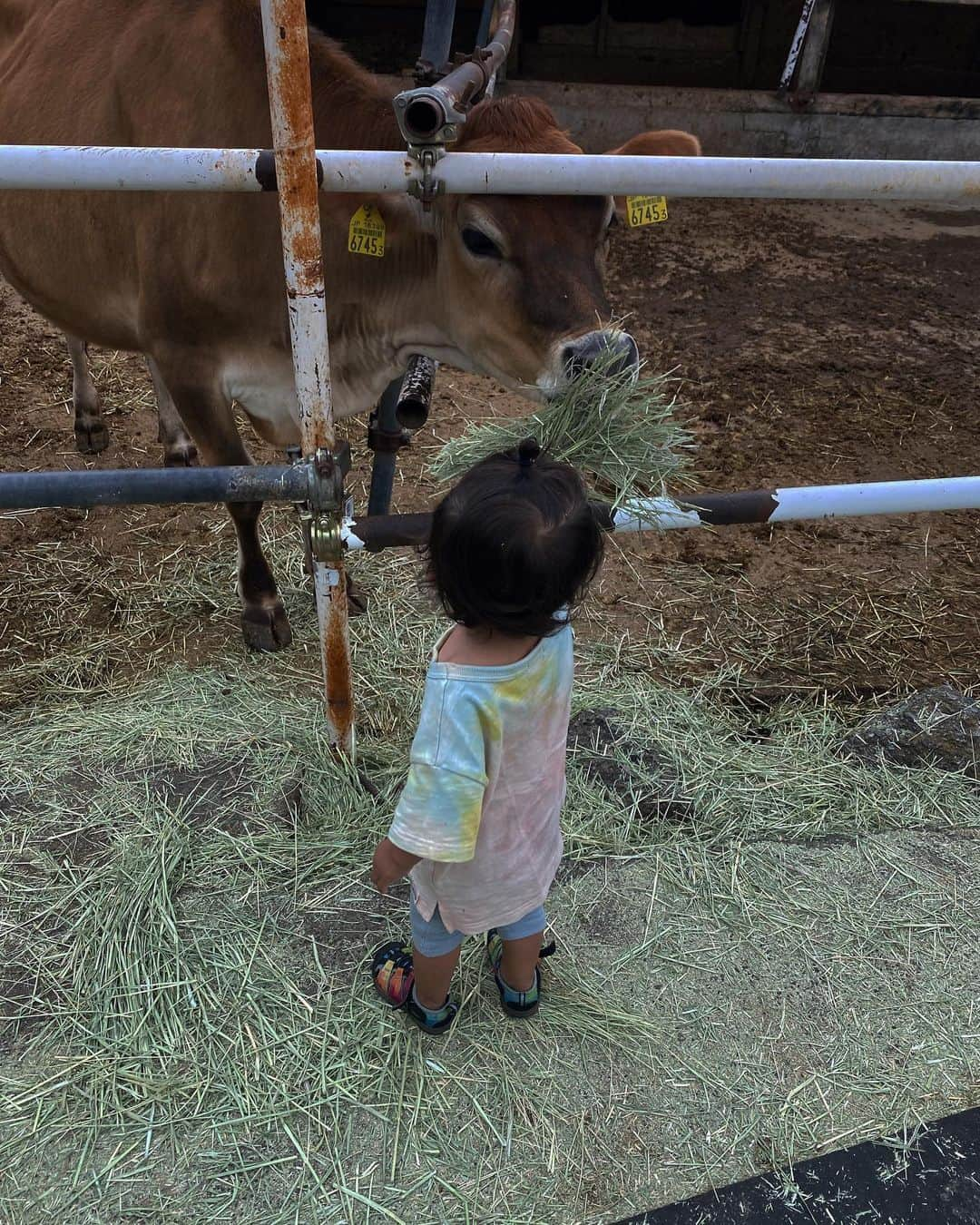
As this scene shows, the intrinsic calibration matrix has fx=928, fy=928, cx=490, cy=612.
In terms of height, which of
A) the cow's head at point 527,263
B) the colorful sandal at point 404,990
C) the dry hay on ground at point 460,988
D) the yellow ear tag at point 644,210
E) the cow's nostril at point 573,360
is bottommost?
the dry hay on ground at point 460,988

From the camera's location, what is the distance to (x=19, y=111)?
10.4 feet

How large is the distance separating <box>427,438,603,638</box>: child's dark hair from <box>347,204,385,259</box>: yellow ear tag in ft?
3.98

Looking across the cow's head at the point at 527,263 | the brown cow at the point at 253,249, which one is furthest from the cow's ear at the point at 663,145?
the cow's head at the point at 527,263

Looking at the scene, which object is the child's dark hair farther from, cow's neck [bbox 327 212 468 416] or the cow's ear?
the cow's ear

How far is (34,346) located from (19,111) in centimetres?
216

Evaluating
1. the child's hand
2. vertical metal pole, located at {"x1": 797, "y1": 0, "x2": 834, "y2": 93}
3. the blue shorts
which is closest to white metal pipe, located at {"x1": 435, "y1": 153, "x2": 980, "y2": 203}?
the child's hand

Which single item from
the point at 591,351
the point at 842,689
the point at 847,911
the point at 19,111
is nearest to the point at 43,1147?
the point at 847,911

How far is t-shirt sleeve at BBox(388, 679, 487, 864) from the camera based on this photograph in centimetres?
132

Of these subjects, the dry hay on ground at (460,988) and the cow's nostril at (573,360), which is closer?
the dry hay on ground at (460,988)

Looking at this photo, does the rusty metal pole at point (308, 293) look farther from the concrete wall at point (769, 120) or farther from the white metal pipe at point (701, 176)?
the concrete wall at point (769, 120)

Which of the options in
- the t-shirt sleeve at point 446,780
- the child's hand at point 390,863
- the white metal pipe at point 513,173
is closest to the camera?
the t-shirt sleeve at point 446,780

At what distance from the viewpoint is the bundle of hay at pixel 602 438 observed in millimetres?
1785

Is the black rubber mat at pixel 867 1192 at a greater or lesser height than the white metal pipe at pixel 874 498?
lesser

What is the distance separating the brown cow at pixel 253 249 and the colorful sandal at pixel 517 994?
1.28 metres
